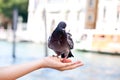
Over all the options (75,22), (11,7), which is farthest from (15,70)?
(11,7)

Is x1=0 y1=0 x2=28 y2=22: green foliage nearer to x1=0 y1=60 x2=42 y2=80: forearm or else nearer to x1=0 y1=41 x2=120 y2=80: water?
x1=0 y1=41 x2=120 y2=80: water

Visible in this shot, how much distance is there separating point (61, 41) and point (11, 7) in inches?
55.8

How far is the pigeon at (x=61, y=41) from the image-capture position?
36.5 inches

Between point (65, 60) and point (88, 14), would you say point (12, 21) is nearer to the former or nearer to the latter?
point (88, 14)

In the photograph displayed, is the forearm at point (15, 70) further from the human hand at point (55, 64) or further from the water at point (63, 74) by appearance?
the water at point (63, 74)

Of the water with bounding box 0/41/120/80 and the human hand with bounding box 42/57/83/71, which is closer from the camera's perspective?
the human hand with bounding box 42/57/83/71

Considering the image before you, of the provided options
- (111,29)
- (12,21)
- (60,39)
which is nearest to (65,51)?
(60,39)

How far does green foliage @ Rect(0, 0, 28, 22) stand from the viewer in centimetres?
214

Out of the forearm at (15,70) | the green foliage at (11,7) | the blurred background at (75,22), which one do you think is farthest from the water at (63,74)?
the forearm at (15,70)

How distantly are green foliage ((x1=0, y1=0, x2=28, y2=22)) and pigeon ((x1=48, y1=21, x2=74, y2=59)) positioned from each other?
3.83 feet

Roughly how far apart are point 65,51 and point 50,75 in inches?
70.7

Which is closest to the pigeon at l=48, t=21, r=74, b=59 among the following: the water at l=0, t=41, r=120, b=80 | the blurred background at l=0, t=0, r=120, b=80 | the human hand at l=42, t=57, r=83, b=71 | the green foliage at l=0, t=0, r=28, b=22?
the human hand at l=42, t=57, r=83, b=71

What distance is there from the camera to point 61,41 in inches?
37.4

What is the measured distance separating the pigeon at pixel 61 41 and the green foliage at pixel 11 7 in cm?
117
